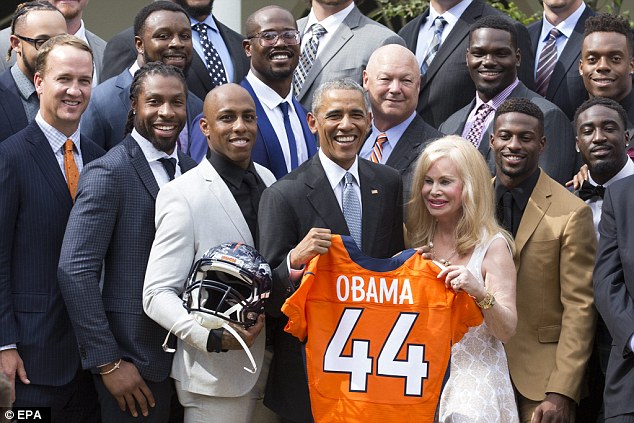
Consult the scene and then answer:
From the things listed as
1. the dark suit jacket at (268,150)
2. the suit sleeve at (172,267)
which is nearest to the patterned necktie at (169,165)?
the suit sleeve at (172,267)

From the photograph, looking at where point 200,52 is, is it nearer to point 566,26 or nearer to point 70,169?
point 70,169

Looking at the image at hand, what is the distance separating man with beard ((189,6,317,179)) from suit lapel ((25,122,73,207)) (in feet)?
3.21

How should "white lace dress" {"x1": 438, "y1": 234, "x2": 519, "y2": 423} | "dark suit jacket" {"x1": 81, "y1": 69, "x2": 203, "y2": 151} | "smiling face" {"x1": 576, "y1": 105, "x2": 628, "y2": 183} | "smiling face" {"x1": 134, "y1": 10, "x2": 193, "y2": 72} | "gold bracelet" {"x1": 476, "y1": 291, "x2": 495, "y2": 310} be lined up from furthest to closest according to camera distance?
"smiling face" {"x1": 134, "y1": 10, "x2": 193, "y2": 72} → "dark suit jacket" {"x1": 81, "y1": 69, "x2": 203, "y2": 151} → "smiling face" {"x1": 576, "y1": 105, "x2": 628, "y2": 183} → "white lace dress" {"x1": 438, "y1": 234, "x2": 519, "y2": 423} → "gold bracelet" {"x1": 476, "y1": 291, "x2": 495, "y2": 310}

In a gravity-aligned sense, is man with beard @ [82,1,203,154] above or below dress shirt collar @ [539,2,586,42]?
below

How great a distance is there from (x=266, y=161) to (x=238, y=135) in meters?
0.86

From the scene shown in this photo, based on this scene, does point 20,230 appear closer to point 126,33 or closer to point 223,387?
point 223,387

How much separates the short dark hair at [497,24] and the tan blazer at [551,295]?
5.52ft

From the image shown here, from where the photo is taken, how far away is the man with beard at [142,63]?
7109 mm

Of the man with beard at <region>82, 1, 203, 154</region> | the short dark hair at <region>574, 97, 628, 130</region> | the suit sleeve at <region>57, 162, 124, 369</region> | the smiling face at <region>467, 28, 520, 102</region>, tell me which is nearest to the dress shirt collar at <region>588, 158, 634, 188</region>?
the short dark hair at <region>574, 97, 628, 130</region>

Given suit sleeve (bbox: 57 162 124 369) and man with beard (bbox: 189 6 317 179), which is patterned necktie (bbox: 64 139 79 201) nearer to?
suit sleeve (bbox: 57 162 124 369)

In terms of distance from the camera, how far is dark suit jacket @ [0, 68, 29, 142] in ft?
22.5

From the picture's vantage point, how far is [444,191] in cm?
611

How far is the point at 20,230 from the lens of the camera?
6.26 m

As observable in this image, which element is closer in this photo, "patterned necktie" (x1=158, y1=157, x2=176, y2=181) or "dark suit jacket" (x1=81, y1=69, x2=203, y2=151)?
"patterned necktie" (x1=158, y1=157, x2=176, y2=181)
